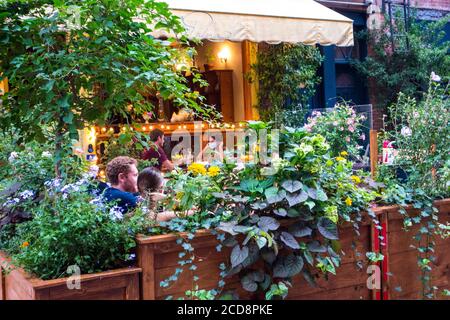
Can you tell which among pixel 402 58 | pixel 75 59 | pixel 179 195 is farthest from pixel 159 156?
pixel 402 58

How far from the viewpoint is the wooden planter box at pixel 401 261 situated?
3492 millimetres

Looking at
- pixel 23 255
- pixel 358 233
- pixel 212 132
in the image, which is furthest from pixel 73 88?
pixel 212 132

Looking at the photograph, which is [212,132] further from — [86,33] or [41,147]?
[86,33]

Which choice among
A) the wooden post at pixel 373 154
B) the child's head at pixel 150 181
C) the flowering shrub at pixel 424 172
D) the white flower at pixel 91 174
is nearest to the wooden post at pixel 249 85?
the wooden post at pixel 373 154

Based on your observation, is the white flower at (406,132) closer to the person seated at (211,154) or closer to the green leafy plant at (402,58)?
the person seated at (211,154)

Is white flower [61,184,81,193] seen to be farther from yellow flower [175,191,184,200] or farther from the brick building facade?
the brick building facade

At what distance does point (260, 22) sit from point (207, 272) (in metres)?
3.67

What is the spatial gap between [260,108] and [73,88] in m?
5.63

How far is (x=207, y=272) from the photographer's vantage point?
112 inches

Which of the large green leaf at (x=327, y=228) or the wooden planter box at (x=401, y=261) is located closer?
the large green leaf at (x=327, y=228)

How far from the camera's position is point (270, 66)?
8391 millimetres

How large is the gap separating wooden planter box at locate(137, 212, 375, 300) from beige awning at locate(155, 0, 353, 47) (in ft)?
9.43

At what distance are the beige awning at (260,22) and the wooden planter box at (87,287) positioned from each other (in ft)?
10.3

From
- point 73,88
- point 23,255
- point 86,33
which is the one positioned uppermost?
point 86,33
